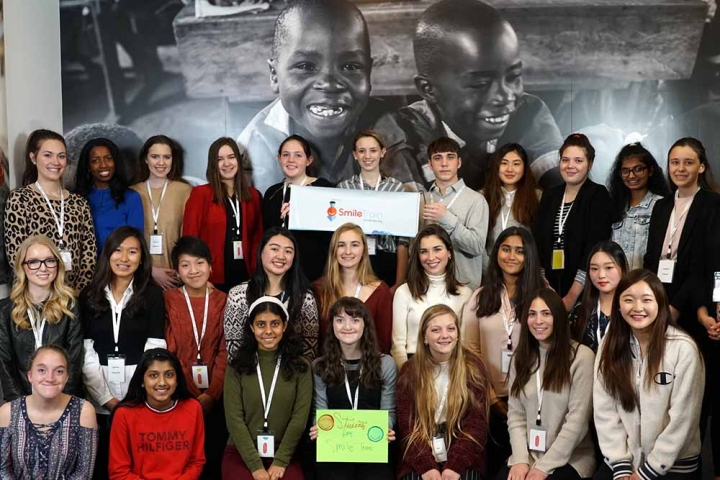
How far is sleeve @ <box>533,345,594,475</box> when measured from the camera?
4.31 meters

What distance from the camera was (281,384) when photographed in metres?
4.55

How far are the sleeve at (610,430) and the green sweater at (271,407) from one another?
1513mm

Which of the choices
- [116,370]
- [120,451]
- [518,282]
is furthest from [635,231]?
[120,451]

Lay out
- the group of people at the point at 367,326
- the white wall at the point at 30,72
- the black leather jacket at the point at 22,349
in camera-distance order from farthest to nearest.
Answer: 1. the white wall at the point at 30,72
2. the black leather jacket at the point at 22,349
3. the group of people at the point at 367,326

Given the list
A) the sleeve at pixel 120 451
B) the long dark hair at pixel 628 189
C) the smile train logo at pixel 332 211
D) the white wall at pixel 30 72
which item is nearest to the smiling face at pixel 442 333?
the smile train logo at pixel 332 211

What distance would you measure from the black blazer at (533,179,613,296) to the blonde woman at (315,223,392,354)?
3.98ft

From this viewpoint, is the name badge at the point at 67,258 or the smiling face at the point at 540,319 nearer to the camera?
the smiling face at the point at 540,319

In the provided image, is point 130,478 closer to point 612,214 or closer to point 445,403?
point 445,403

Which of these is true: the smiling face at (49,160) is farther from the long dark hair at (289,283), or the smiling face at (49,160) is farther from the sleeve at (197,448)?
the sleeve at (197,448)

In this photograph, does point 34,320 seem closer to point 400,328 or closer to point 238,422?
point 238,422

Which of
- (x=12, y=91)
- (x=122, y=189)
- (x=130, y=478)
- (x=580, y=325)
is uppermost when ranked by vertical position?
(x=12, y=91)

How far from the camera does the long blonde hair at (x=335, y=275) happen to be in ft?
16.9

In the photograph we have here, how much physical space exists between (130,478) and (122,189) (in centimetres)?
232

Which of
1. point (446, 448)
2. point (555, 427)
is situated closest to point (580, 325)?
point (555, 427)
